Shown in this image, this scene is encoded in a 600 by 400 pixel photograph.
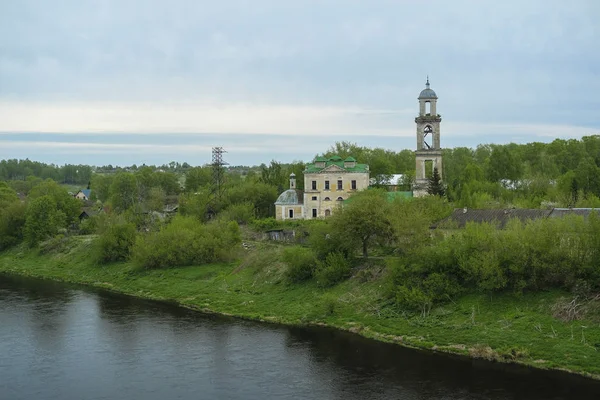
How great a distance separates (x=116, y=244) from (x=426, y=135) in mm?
29948

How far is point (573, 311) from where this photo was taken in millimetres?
31922

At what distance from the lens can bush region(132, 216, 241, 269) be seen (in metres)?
52.5

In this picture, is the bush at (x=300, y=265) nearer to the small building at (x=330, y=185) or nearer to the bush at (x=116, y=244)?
the bush at (x=116, y=244)

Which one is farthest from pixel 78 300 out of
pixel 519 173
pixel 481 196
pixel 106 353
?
pixel 519 173

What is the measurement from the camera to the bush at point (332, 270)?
41.8 meters

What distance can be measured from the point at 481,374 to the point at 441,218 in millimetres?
22387

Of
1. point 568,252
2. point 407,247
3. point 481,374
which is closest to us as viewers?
point 481,374

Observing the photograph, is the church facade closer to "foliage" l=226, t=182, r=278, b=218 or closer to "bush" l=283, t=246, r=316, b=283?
"foliage" l=226, t=182, r=278, b=218

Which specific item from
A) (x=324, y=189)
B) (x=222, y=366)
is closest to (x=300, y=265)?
(x=222, y=366)

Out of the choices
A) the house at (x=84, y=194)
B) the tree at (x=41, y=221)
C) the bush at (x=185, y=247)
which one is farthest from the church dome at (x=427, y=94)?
the house at (x=84, y=194)

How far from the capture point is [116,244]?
57594 millimetres

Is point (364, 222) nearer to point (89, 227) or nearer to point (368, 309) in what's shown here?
point (368, 309)

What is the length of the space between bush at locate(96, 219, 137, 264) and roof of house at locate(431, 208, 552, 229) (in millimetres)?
26256

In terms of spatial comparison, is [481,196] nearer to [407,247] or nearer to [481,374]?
[407,247]
